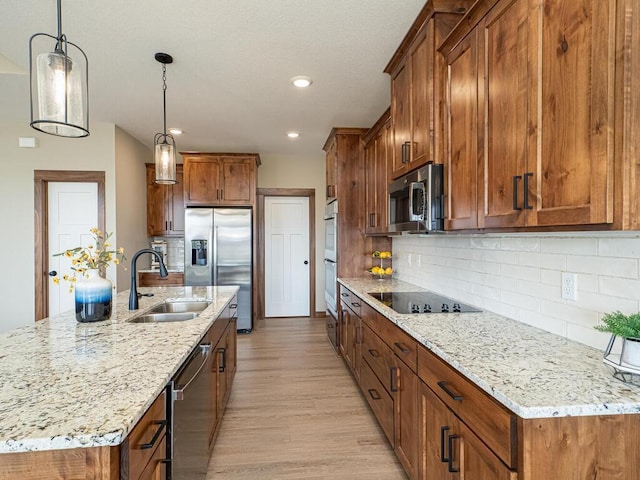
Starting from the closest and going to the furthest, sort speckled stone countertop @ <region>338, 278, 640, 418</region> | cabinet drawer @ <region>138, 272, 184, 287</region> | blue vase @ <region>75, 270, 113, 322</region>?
speckled stone countertop @ <region>338, 278, 640, 418</region> → blue vase @ <region>75, 270, 113, 322</region> → cabinet drawer @ <region>138, 272, 184, 287</region>

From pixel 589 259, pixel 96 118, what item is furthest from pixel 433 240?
pixel 96 118

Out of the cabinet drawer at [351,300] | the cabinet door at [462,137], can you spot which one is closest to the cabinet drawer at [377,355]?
the cabinet drawer at [351,300]

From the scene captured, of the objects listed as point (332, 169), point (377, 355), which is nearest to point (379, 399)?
point (377, 355)

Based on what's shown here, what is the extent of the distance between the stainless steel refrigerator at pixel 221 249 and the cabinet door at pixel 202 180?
0.18 meters

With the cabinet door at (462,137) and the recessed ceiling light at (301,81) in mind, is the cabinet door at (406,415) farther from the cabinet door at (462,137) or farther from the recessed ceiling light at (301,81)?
the recessed ceiling light at (301,81)

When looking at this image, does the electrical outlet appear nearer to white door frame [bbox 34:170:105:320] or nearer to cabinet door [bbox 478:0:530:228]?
cabinet door [bbox 478:0:530:228]

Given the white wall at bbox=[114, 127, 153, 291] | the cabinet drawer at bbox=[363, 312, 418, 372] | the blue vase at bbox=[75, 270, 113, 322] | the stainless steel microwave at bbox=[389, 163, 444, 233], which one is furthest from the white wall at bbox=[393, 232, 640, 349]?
the white wall at bbox=[114, 127, 153, 291]

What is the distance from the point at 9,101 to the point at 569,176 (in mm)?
4730

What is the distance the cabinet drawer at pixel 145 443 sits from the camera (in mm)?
918

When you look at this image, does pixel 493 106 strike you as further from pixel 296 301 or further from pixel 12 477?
pixel 296 301

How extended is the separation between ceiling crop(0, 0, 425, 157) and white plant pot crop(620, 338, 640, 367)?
194cm

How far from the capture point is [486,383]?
1074 mm

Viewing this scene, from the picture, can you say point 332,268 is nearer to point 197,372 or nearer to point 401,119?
point 401,119

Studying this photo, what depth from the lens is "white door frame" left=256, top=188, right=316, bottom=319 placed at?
568 cm
